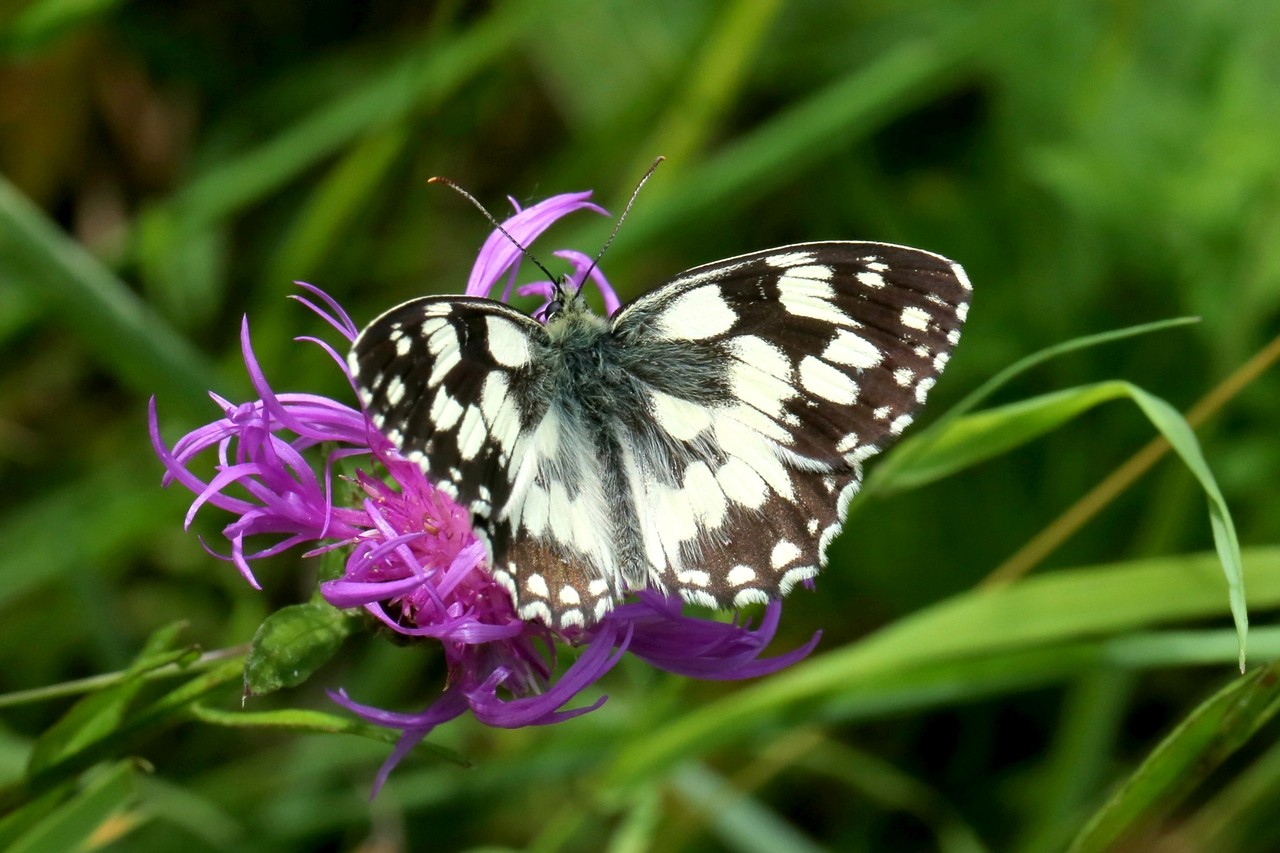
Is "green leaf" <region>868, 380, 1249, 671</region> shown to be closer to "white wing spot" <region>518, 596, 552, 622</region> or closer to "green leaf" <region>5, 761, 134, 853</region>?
"white wing spot" <region>518, 596, 552, 622</region>

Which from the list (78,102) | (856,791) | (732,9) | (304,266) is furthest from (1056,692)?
(78,102)

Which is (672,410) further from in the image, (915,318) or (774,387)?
(915,318)

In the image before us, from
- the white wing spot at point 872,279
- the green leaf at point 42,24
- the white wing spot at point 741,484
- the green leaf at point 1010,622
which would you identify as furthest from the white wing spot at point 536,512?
the green leaf at point 42,24

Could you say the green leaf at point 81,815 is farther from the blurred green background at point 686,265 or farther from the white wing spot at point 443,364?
the white wing spot at point 443,364

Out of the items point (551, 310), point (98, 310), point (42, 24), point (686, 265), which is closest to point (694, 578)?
point (551, 310)

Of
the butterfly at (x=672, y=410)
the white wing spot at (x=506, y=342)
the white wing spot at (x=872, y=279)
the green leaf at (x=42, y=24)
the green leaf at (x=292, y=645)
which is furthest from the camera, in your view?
the green leaf at (x=42, y=24)

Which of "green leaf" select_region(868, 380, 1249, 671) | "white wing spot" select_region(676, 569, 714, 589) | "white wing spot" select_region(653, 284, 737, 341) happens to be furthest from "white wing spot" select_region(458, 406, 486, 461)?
"green leaf" select_region(868, 380, 1249, 671)
